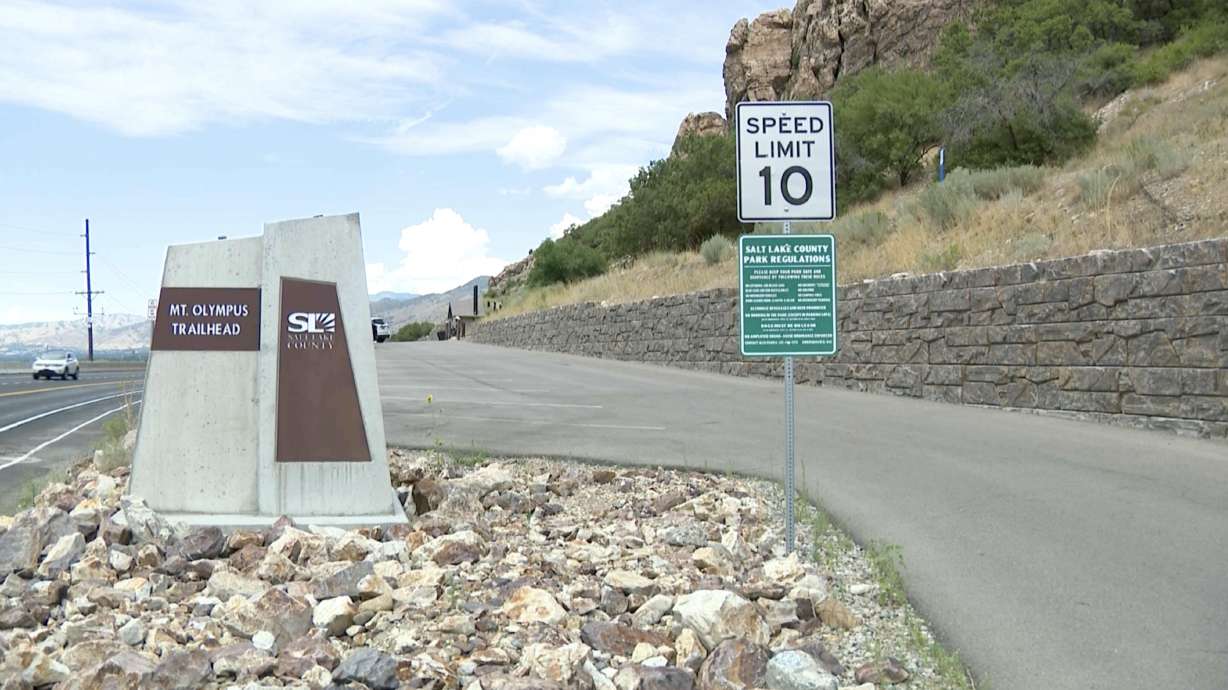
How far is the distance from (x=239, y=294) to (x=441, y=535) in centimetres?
250

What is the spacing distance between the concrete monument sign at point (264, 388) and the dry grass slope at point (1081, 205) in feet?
34.4

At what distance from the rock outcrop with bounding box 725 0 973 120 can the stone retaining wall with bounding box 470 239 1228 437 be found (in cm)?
3294

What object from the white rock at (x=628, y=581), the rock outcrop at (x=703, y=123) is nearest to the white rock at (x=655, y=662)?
the white rock at (x=628, y=581)

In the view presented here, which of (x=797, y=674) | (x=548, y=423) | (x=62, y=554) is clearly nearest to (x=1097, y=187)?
(x=548, y=423)

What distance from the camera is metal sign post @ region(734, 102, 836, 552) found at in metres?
7.11

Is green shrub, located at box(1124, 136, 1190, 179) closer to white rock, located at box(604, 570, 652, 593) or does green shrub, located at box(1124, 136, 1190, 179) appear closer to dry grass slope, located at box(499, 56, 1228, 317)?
dry grass slope, located at box(499, 56, 1228, 317)

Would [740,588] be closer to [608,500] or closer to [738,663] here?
[738,663]

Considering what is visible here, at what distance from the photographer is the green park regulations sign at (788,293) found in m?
7.10

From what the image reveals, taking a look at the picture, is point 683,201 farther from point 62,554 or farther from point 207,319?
point 62,554

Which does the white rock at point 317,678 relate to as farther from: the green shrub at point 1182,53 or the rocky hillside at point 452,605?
the green shrub at point 1182,53

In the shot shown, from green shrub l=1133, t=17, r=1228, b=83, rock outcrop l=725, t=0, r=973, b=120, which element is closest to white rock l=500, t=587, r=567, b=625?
green shrub l=1133, t=17, r=1228, b=83

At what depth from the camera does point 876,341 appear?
18.2 m

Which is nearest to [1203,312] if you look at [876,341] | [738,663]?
[876,341]

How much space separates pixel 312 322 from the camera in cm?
849
